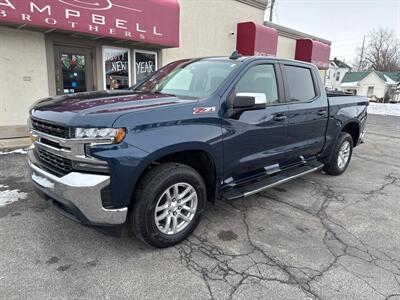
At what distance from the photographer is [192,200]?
3.33 metres

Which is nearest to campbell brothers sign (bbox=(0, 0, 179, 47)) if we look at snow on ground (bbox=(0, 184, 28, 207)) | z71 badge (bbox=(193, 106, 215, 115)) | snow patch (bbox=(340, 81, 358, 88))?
snow on ground (bbox=(0, 184, 28, 207))

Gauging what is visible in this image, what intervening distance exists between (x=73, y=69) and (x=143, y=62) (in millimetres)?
2324

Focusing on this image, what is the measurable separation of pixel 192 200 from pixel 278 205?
1637 millimetres

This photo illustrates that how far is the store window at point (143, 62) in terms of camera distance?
10.2m

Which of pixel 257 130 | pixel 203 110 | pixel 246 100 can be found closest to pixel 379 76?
pixel 257 130

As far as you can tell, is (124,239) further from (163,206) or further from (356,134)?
(356,134)

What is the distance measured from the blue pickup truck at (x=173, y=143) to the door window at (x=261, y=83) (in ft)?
0.04

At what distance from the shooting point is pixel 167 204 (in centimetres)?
313

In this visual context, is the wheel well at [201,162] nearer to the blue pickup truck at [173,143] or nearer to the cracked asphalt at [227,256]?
the blue pickup truck at [173,143]

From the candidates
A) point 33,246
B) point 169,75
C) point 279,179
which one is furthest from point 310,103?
point 33,246

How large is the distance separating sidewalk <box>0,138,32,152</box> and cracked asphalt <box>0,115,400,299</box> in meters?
2.80

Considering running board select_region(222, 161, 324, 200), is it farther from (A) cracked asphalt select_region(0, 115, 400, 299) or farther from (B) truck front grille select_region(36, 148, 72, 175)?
(B) truck front grille select_region(36, 148, 72, 175)

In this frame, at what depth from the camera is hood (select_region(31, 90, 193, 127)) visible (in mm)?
2656

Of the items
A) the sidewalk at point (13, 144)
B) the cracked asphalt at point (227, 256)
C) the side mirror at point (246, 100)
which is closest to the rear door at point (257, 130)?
the side mirror at point (246, 100)
